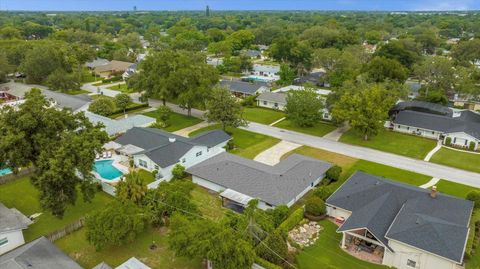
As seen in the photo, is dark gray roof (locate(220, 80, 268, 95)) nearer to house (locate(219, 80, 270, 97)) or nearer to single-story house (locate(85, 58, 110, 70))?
house (locate(219, 80, 270, 97))

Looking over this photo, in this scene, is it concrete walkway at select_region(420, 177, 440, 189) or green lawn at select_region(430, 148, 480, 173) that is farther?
green lawn at select_region(430, 148, 480, 173)

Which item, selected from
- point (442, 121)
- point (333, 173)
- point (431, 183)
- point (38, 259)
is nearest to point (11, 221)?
point (38, 259)

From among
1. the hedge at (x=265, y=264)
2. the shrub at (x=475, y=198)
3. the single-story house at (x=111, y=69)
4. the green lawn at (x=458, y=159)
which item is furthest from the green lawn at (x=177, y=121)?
the shrub at (x=475, y=198)

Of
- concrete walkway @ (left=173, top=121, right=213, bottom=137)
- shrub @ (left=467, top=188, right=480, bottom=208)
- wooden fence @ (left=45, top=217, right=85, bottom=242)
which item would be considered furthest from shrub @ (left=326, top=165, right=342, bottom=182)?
wooden fence @ (left=45, top=217, right=85, bottom=242)

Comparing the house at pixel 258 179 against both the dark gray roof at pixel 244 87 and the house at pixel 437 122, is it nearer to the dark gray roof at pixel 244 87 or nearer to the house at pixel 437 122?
the house at pixel 437 122

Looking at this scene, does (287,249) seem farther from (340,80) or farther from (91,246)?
(340,80)

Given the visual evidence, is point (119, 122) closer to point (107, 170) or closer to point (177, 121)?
point (177, 121)
